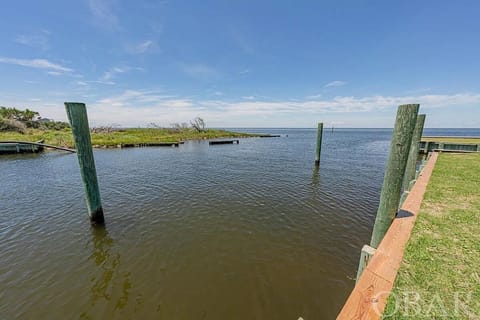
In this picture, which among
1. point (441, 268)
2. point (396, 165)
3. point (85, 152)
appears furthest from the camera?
point (85, 152)

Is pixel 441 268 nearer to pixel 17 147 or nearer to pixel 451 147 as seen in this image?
pixel 451 147

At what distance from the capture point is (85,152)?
6145 mm

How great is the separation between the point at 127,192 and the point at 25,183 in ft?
23.0

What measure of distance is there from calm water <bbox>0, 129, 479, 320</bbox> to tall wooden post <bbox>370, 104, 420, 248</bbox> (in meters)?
1.73

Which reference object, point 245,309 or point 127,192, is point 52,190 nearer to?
point 127,192

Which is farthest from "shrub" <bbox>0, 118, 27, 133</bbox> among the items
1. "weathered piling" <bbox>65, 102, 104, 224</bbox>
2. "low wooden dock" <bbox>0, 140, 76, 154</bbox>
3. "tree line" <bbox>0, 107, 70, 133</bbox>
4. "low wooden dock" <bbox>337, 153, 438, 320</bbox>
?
"low wooden dock" <bbox>337, 153, 438, 320</bbox>

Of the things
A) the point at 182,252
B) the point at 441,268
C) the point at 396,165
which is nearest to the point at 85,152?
the point at 182,252

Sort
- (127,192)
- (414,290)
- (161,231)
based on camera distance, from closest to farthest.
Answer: (414,290) → (161,231) → (127,192)

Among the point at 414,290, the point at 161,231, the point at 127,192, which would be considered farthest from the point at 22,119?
the point at 414,290

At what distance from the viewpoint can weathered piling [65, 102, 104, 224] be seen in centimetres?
583

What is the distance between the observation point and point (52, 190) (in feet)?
32.8

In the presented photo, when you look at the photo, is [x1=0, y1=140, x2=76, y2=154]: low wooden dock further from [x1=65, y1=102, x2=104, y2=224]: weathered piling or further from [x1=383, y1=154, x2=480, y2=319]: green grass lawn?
[x1=383, y1=154, x2=480, y2=319]: green grass lawn

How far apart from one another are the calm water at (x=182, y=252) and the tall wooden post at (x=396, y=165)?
5.67 feet

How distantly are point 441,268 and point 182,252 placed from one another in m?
5.48
